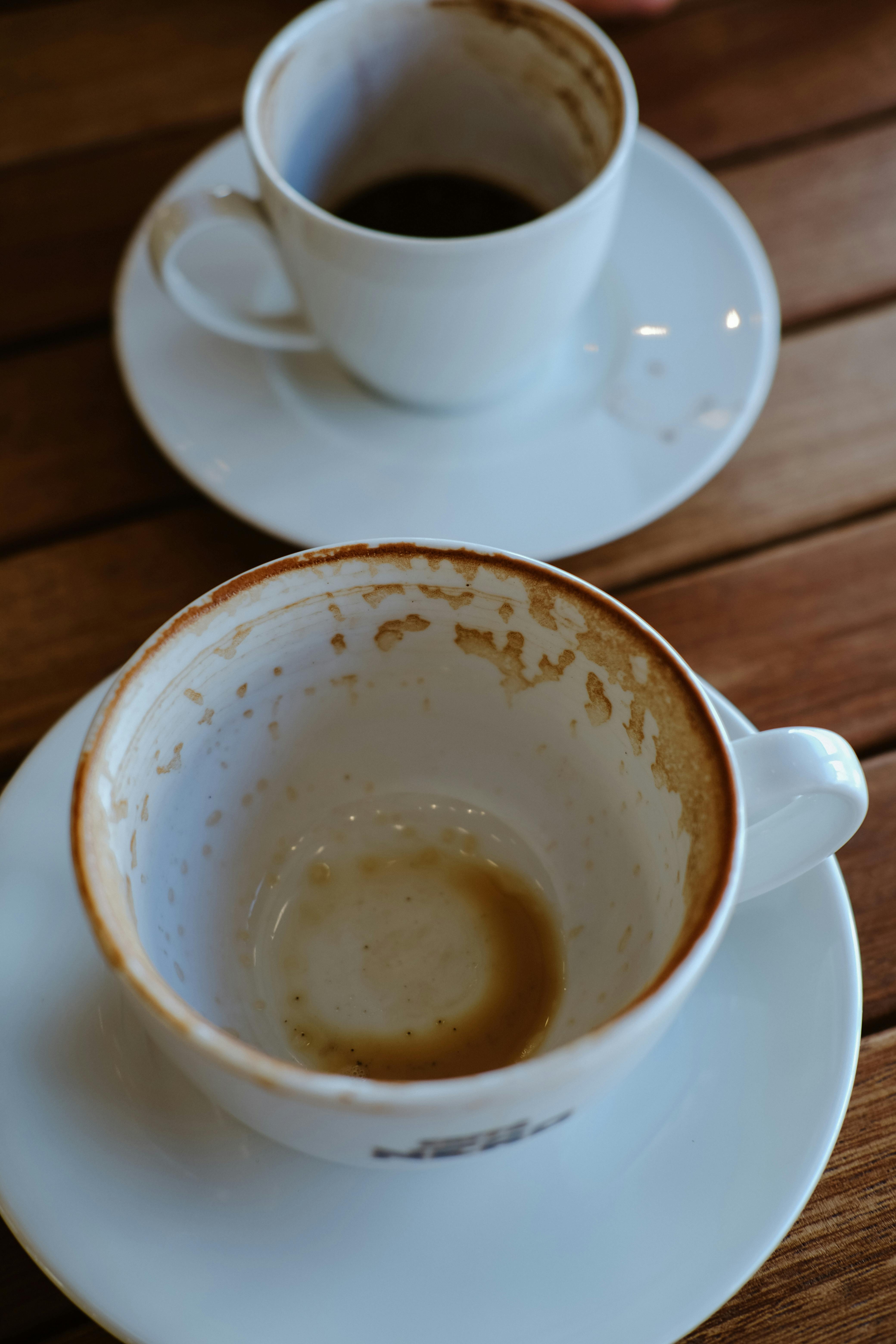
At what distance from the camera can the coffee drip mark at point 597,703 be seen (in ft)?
1.70

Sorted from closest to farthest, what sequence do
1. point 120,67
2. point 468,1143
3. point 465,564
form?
point 468,1143, point 465,564, point 120,67

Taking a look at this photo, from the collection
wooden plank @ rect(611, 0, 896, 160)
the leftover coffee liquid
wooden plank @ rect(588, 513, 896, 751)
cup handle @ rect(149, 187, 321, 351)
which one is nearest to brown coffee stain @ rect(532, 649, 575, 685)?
the leftover coffee liquid

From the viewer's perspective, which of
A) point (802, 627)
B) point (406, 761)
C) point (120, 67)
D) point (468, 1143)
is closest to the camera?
point (468, 1143)

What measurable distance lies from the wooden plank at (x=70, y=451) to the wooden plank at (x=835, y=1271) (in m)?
0.51

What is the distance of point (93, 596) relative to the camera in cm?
78

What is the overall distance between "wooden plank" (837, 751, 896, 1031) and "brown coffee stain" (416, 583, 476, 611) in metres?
0.32

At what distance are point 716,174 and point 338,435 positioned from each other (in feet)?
1.57

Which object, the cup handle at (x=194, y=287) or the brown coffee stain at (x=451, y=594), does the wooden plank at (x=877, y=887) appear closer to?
the brown coffee stain at (x=451, y=594)

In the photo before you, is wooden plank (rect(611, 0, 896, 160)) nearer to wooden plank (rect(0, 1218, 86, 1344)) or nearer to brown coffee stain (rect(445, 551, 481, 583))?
brown coffee stain (rect(445, 551, 481, 583))

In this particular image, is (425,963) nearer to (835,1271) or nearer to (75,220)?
(835,1271)

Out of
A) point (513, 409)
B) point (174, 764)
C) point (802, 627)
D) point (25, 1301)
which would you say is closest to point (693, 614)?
point (802, 627)

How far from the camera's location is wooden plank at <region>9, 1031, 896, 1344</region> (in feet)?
1.79

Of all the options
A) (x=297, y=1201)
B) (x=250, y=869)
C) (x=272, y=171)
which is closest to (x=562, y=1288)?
(x=297, y=1201)

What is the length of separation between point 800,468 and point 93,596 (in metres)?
0.55
